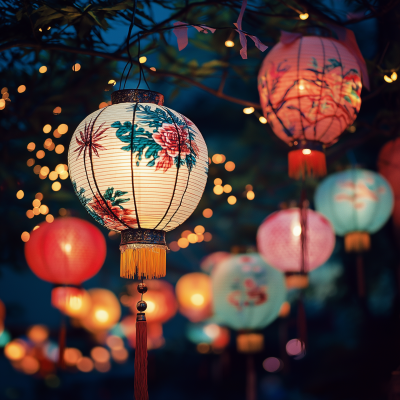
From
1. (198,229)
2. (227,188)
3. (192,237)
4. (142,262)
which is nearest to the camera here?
(142,262)

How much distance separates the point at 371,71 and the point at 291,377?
639 centimetres

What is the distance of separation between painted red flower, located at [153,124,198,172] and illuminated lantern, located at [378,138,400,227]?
7.11 ft

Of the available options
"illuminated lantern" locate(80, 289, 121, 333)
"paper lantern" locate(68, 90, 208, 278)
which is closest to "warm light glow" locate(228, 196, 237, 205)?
"paper lantern" locate(68, 90, 208, 278)

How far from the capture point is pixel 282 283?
12.8 feet

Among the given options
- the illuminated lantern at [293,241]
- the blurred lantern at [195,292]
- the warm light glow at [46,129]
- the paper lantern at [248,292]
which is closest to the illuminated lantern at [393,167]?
the illuminated lantern at [293,241]

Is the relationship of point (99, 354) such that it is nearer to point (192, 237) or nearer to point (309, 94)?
point (192, 237)

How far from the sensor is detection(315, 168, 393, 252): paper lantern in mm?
3488

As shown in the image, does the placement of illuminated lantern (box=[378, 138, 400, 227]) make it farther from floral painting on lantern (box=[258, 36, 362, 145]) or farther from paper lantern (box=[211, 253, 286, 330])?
floral painting on lantern (box=[258, 36, 362, 145])

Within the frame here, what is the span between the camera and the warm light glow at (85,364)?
874 cm

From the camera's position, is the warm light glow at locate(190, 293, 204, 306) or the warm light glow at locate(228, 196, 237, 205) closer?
the warm light glow at locate(228, 196, 237, 205)

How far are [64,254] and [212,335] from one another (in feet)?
16.5

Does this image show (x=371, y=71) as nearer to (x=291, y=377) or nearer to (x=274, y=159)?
(x=274, y=159)

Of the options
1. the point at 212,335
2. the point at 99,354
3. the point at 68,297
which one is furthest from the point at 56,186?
the point at 99,354

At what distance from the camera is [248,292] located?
3787mm
